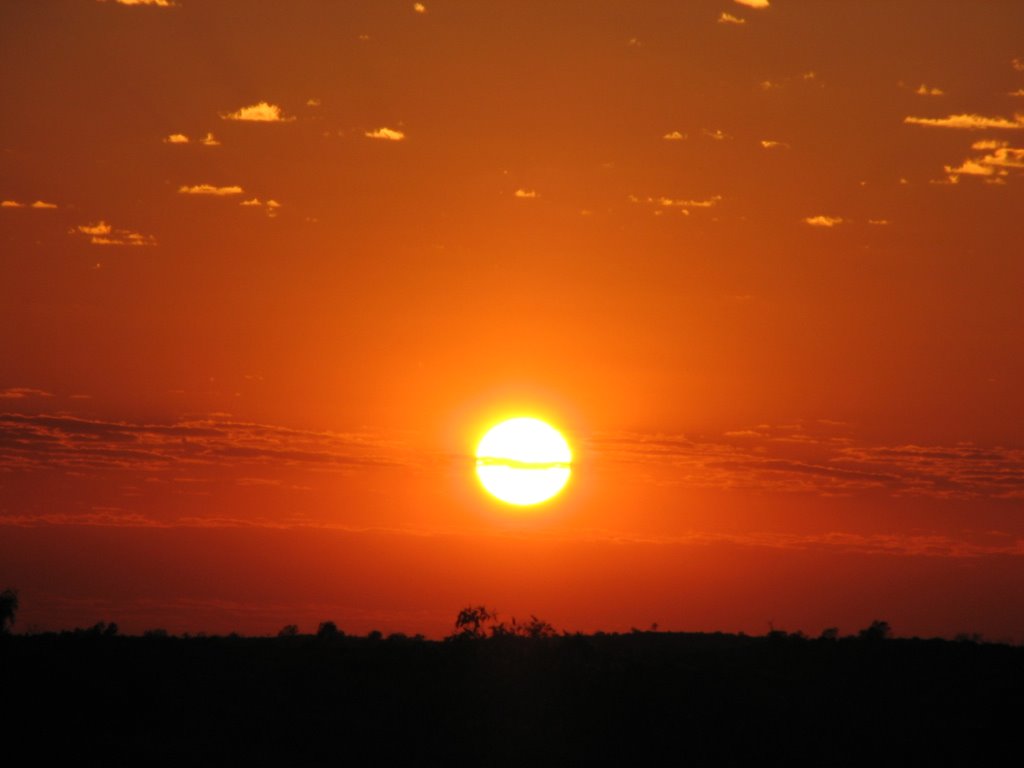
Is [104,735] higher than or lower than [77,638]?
lower

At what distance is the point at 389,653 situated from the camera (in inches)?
1800

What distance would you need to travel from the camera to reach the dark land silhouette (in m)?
40.3

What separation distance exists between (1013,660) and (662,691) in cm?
1161

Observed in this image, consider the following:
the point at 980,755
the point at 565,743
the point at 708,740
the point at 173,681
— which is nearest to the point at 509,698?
the point at 565,743

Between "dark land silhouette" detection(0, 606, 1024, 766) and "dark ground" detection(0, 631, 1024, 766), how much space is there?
0.07 metres

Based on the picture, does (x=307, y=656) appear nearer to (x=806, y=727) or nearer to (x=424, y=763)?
(x=424, y=763)

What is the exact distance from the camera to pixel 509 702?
4278cm

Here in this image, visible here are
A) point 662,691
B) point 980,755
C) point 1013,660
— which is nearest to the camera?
point 980,755

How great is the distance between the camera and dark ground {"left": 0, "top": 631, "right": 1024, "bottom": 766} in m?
40.2

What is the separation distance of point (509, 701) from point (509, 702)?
39 mm

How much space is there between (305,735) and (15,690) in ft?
29.4

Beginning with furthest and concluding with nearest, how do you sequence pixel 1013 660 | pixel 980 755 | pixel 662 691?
pixel 1013 660, pixel 662 691, pixel 980 755

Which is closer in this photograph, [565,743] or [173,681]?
[565,743]

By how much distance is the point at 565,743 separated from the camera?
40.9m
